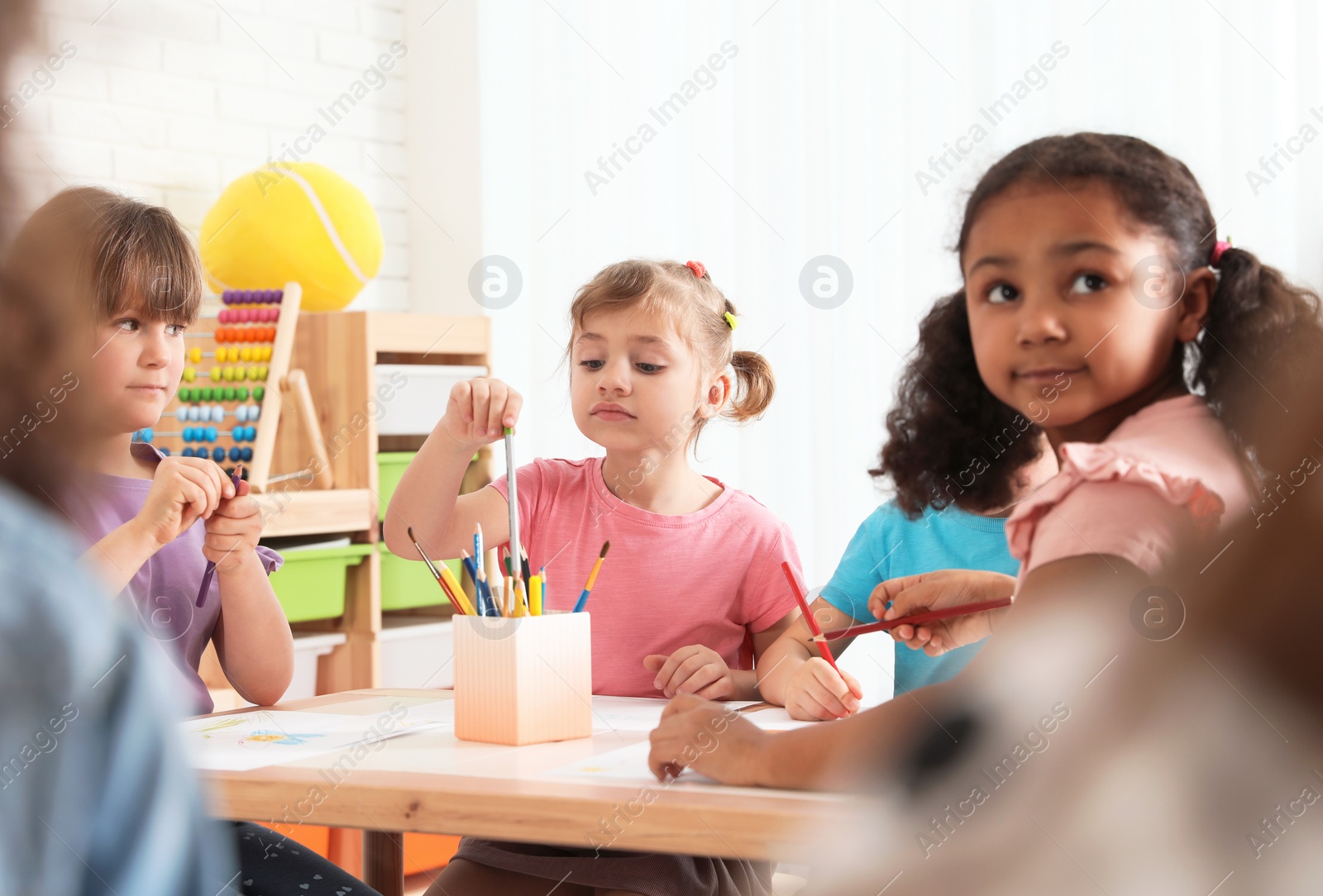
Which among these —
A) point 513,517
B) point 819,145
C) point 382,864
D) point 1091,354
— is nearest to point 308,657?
point 382,864

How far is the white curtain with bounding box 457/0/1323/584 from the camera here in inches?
74.2

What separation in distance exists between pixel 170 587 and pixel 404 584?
56.4 inches

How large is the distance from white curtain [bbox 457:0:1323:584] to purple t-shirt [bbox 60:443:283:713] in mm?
621

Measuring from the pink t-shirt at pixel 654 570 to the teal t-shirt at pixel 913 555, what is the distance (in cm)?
8

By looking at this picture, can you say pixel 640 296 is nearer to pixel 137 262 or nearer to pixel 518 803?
pixel 137 262

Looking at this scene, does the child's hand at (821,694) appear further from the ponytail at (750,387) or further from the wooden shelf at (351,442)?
the wooden shelf at (351,442)

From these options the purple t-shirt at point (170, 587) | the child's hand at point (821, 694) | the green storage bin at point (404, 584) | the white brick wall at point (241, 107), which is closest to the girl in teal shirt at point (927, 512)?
the child's hand at point (821, 694)

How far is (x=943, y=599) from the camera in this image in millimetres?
991

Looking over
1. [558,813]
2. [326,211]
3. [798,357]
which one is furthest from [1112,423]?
[326,211]

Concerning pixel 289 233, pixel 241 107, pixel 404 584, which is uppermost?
pixel 241 107

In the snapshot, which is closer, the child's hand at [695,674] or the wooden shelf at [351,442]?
the child's hand at [695,674]

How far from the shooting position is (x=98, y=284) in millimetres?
1164

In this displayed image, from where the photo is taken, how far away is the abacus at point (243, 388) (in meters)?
2.44

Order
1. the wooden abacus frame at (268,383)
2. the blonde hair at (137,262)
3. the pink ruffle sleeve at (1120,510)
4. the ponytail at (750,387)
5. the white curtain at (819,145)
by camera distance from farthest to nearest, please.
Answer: the wooden abacus frame at (268,383) → the white curtain at (819,145) → the ponytail at (750,387) → the blonde hair at (137,262) → the pink ruffle sleeve at (1120,510)
